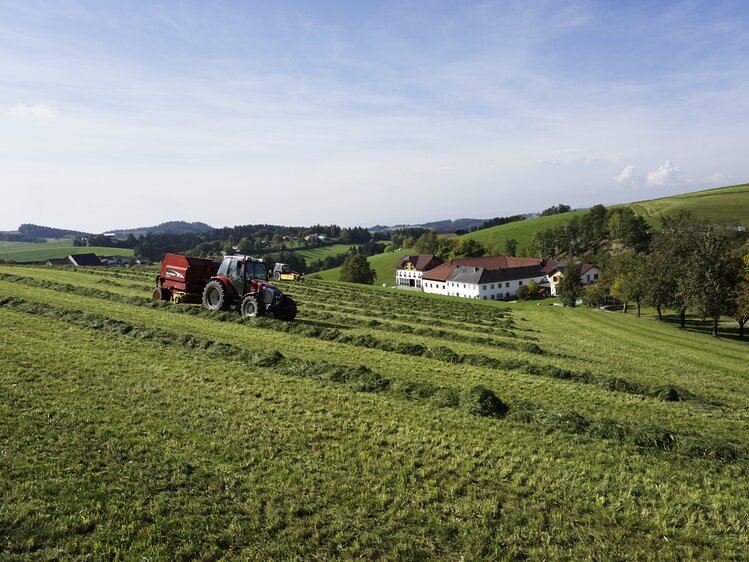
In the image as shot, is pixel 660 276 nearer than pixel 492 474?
No

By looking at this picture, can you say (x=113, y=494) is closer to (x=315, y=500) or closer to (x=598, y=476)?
(x=315, y=500)

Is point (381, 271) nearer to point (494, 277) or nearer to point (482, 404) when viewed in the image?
point (494, 277)

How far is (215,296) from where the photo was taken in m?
23.4

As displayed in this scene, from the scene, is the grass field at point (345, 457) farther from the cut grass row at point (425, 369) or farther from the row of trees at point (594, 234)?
the row of trees at point (594, 234)

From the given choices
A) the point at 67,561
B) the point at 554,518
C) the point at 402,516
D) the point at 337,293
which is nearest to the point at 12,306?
the point at 67,561

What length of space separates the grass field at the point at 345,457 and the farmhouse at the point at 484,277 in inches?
3060

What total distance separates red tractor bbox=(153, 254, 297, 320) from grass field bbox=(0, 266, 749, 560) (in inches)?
250

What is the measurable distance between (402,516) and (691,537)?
3.80 meters

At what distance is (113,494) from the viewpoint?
612 centimetres

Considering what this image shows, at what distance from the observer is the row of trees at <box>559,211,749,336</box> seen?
39688mm

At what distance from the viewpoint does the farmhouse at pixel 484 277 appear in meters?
92.9

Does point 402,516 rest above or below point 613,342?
above

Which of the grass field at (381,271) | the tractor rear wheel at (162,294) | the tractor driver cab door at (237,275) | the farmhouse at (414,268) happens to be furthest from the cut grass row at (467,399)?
the farmhouse at (414,268)

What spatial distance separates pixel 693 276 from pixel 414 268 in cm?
7822
